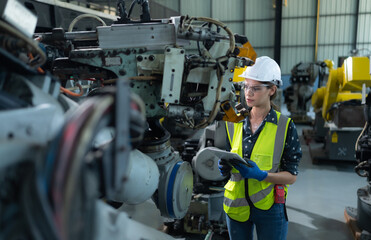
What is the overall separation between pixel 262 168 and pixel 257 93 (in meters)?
0.47

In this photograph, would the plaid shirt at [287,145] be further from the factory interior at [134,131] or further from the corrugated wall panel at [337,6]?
the corrugated wall panel at [337,6]

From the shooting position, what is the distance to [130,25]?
1.84 metres

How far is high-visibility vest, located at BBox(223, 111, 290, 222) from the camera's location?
1.74m

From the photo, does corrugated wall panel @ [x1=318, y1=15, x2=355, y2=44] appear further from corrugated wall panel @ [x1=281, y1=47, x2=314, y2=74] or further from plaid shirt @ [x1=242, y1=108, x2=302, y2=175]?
plaid shirt @ [x1=242, y1=108, x2=302, y2=175]

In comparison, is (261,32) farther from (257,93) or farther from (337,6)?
(257,93)

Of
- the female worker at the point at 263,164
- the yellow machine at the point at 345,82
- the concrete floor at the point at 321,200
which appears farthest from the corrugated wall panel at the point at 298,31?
the female worker at the point at 263,164

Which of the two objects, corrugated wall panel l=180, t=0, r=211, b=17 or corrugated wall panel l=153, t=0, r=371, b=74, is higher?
corrugated wall panel l=180, t=0, r=211, b=17

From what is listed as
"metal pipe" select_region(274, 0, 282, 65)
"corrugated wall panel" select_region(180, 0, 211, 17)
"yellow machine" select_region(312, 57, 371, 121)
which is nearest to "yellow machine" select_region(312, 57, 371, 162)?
"yellow machine" select_region(312, 57, 371, 121)

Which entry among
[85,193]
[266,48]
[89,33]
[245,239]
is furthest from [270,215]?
[266,48]

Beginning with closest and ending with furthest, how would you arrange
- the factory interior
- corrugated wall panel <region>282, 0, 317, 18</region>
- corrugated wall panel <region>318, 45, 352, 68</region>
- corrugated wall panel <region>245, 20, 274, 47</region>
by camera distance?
the factory interior < corrugated wall panel <region>282, 0, 317, 18</region> < corrugated wall panel <region>318, 45, 352, 68</region> < corrugated wall panel <region>245, 20, 274, 47</region>

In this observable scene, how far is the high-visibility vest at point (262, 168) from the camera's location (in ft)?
5.70

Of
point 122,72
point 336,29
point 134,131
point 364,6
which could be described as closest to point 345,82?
point 122,72

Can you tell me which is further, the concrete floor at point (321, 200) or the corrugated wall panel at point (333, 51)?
the corrugated wall panel at point (333, 51)

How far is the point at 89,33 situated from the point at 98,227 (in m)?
1.56
